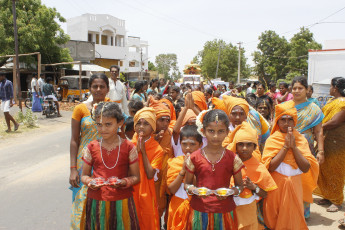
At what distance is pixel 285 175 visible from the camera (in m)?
3.27

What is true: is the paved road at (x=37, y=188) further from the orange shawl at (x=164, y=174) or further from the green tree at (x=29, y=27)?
the green tree at (x=29, y=27)

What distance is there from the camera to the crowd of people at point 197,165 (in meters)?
2.43

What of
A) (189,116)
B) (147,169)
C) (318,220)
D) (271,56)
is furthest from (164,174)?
(271,56)

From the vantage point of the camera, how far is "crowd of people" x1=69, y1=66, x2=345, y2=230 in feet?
7.97

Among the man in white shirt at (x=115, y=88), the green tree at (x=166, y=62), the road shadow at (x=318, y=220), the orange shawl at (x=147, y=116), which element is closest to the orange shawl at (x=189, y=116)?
the orange shawl at (x=147, y=116)

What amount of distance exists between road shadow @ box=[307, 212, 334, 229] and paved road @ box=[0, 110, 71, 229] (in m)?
3.11

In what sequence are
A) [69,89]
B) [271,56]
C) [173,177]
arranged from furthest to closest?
[271,56] < [69,89] < [173,177]

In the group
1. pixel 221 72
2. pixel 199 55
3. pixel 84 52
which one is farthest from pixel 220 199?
pixel 199 55

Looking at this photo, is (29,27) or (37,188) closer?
(37,188)

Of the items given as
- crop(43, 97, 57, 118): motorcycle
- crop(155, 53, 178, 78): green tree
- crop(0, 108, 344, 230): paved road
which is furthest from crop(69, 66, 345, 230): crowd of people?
crop(155, 53, 178, 78): green tree

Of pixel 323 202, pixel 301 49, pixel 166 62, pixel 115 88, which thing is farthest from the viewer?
pixel 166 62

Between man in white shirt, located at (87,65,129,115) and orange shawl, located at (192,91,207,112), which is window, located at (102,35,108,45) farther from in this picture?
orange shawl, located at (192,91,207,112)

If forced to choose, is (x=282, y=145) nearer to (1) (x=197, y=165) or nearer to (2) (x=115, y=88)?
(1) (x=197, y=165)

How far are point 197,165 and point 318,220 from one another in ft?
8.57
